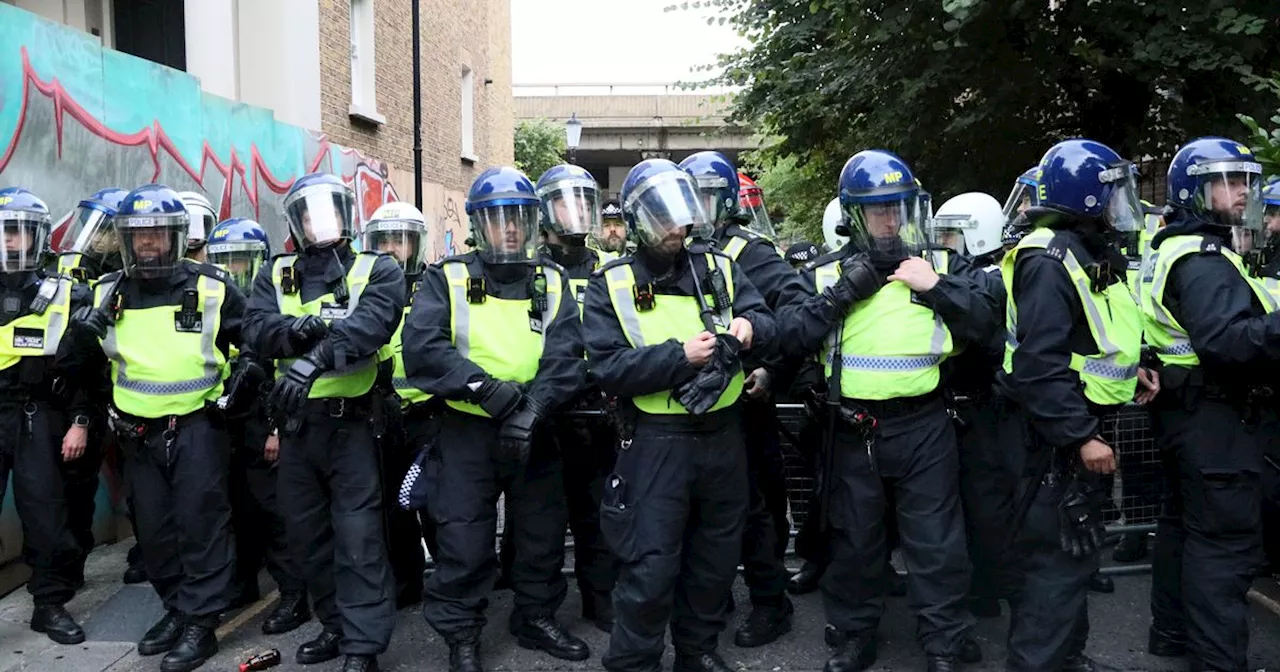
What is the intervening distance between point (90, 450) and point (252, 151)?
4628 mm

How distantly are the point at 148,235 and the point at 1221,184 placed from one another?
14.8ft

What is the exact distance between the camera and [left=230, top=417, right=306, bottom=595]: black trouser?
5.30 metres

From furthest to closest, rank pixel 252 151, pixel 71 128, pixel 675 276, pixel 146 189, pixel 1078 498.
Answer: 1. pixel 252 151
2. pixel 71 128
3. pixel 146 189
4. pixel 675 276
5. pixel 1078 498

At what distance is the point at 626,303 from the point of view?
412 centimetres

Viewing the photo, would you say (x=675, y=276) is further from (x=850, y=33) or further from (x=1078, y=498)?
(x=850, y=33)

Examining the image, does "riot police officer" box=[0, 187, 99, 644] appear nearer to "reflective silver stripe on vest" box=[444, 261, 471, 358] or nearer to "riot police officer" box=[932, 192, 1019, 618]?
"reflective silver stripe on vest" box=[444, 261, 471, 358]

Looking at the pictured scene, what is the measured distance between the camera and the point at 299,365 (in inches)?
171

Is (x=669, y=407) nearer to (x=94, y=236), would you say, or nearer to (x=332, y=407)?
(x=332, y=407)

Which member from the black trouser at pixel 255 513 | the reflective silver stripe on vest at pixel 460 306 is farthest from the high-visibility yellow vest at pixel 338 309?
the black trouser at pixel 255 513

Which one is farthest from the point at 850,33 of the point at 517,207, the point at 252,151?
the point at 517,207

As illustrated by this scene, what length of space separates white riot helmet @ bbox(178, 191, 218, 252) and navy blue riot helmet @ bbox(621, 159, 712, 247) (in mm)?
3240

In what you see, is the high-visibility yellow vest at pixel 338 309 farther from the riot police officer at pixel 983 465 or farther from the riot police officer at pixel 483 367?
the riot police officer at pixel 983 465

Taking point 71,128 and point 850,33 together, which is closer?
point 71,128

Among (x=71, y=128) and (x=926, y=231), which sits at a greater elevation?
Answer: (x=71, y=128)
